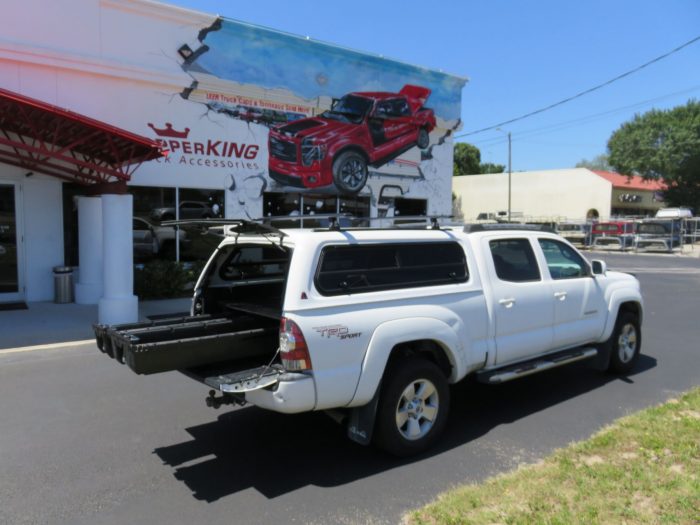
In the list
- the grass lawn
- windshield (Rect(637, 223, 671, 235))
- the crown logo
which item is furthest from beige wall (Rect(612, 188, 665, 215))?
the grass lawn

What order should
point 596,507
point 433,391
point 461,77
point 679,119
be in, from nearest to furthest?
point 596,507 → point 433,391 → point 461,77 → point 679,119

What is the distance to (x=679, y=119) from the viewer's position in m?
46.4

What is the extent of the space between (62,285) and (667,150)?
4875cm

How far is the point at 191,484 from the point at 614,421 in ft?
12.2

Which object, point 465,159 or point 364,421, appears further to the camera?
point 465,159

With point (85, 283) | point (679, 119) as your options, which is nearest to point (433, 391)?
point (85, 283)

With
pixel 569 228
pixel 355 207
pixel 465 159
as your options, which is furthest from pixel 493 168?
pixel 355 207

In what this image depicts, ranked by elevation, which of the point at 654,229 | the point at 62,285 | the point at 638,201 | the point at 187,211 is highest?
the point at 638,201

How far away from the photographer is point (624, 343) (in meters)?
6.38

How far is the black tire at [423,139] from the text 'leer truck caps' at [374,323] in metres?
12.4

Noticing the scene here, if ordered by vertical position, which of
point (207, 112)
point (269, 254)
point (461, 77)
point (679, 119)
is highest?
point (679, 119)

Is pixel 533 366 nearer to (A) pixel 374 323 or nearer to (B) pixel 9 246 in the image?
(A) pixel 374 323

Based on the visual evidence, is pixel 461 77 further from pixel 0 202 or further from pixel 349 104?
pixel 0 202

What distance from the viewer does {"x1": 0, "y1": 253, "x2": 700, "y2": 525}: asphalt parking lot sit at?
3.52m
